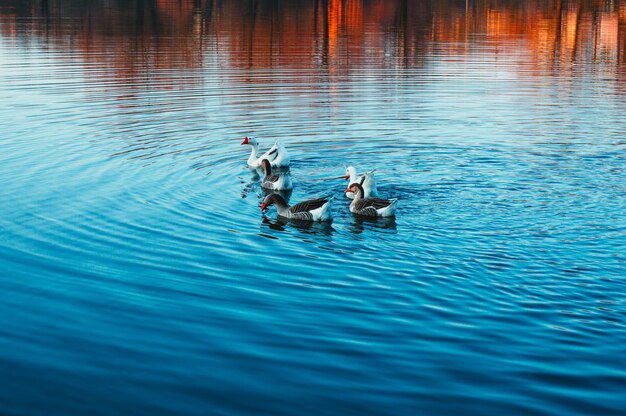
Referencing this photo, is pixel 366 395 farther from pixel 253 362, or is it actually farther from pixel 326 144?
pixel 326 144

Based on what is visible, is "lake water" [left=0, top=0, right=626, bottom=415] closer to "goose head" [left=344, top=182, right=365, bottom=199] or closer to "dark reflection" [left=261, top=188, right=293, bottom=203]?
"dark reflection" [left=261, top=188, right=293, bottom=203]

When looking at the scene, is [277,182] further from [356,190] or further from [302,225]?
[302,225]

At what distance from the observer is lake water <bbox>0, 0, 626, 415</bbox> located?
1019 cm

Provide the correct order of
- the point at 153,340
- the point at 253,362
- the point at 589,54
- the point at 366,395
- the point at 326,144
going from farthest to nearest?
the point at 589,54 → the point at 326,144 → the point at 153,340 → the point at 253,362 → the point at 366,395

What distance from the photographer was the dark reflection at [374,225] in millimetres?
16469

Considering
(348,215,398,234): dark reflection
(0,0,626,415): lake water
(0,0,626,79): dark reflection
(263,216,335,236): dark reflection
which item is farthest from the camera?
(0,0,626,79): dark reflection

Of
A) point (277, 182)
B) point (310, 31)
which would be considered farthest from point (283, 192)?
point (310, 31)

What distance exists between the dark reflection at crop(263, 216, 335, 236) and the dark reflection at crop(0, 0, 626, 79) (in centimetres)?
2268

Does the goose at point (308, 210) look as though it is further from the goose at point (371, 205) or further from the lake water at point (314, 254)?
the goose at point (371, 205)

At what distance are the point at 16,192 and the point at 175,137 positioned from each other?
745 centimetres

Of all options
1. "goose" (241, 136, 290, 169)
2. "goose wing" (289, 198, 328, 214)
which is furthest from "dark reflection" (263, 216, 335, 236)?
"goose" (241, 136, 290, 169)

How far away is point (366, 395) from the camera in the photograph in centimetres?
987

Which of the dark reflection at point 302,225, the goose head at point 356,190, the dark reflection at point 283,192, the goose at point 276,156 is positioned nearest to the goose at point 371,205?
the goose head at point 356,190

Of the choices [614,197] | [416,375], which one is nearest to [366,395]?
[416,375]
